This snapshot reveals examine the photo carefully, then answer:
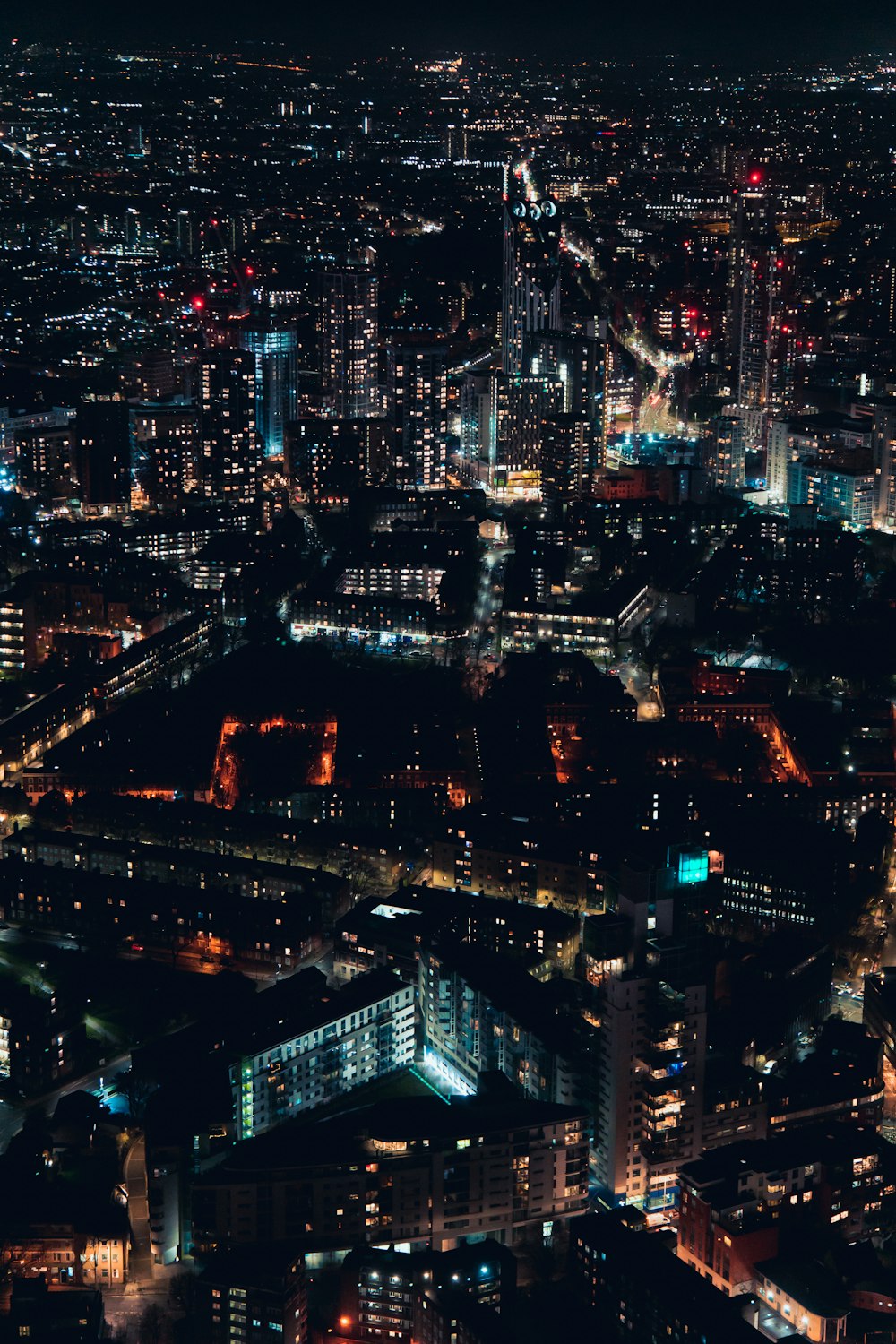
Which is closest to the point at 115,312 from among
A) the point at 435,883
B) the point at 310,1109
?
the point at 435,883

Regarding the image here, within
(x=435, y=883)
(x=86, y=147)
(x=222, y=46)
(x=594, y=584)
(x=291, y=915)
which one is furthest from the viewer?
(x=222, y=46)

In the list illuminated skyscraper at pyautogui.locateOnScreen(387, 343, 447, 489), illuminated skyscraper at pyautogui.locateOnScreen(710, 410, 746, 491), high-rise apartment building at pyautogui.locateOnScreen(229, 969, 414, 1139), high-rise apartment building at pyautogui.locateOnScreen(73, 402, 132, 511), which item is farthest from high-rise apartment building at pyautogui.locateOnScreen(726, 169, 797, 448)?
high-rise apartment building at pyautogui.locateOnScreen(229, 969, 414, 1139)

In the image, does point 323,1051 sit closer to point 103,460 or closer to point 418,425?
point 103,460

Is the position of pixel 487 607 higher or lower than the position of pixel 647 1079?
lower

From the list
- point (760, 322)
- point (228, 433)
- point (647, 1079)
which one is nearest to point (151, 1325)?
point (647, 1079)

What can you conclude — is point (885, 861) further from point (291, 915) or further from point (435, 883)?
point (291, 915)

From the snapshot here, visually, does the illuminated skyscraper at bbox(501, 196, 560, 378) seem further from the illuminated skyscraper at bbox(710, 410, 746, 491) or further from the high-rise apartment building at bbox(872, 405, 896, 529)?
the high-rise apartment building at bbox(872, 405, 896, 529)
